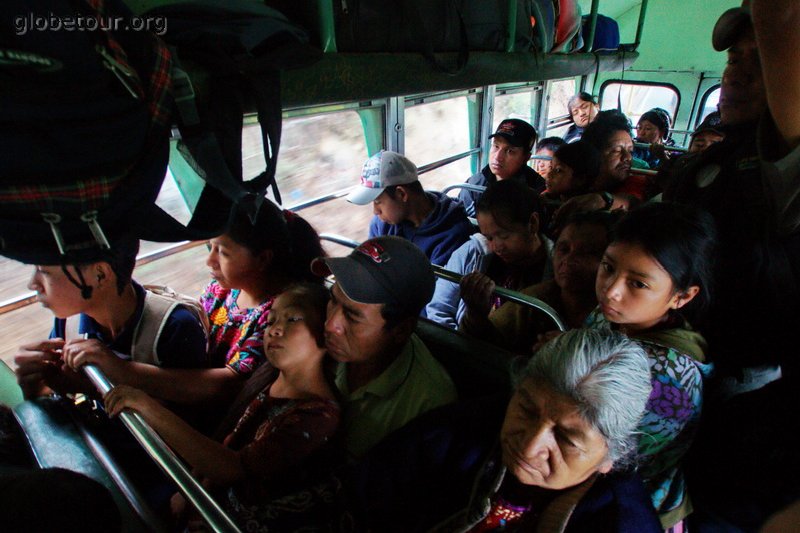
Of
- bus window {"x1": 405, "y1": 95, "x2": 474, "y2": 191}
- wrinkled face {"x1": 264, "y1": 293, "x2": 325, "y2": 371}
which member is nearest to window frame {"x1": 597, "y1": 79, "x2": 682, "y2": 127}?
bus window {"x1": 405, "y1": 95, "x2": 474, "y2": 191}

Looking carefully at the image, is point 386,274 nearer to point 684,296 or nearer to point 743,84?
point 684,296

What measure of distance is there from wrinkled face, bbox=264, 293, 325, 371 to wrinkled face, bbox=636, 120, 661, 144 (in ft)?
19.4

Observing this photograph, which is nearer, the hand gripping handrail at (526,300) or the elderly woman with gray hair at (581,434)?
the elderly woman with gray hair at (581,434)

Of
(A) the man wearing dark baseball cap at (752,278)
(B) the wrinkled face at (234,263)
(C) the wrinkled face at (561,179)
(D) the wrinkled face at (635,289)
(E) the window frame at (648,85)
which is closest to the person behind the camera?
(A) the man wearing dark baseball cap at (752,278)

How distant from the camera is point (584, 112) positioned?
6.63 m

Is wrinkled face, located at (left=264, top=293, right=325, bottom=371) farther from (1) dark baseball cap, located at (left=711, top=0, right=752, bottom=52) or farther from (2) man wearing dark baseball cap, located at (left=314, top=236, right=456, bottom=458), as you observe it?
(1) dark baseball cap, located at (left=711, top=0, right=752, bottom=52)

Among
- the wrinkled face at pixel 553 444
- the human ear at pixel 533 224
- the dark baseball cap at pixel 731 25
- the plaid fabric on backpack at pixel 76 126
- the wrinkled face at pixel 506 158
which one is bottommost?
the wrinkled face at pixel 553 444

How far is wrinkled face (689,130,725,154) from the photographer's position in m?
4.05

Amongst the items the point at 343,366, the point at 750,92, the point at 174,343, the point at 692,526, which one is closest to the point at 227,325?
the point at 174,343

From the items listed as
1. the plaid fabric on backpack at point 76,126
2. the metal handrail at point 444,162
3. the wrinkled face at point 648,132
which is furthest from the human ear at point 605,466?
the wrinkled face at point 648,132

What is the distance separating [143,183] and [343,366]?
975mm

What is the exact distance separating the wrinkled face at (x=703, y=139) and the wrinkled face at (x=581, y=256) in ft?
9.54

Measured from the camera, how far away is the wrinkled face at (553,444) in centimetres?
107

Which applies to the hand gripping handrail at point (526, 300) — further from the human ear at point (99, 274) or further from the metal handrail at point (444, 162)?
the metal handrail at point (444, 162)
